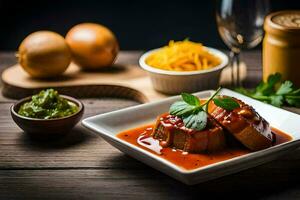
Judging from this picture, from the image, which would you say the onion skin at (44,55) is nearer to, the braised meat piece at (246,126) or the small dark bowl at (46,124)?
the small dark bowl at (46,124)

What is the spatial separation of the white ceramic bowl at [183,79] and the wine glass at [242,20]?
125 mm

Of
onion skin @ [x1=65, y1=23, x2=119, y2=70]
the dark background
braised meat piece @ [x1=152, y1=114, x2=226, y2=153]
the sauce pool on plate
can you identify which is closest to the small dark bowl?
the sauce pool on plate

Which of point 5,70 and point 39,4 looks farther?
point 39,4

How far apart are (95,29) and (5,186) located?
3.94ft

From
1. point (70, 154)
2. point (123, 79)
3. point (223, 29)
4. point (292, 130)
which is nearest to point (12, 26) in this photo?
point (123, 79)

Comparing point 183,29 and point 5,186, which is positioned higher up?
point 5,186

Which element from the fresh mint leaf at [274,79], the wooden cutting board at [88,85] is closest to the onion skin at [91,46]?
the wooden cutting board at [88,85]

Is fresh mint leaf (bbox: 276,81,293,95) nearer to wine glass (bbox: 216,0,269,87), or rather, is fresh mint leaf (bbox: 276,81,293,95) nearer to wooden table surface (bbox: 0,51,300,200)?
wine glass (bbox: 216,0,269,87)

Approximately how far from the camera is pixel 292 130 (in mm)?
2115

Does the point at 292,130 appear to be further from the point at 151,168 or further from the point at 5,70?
the point at 5,70

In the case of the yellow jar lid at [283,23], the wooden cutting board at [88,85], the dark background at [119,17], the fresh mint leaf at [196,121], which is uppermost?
the yellow jar lid at [283,23]

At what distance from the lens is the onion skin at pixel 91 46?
2920 mm

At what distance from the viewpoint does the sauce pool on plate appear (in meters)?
1.92

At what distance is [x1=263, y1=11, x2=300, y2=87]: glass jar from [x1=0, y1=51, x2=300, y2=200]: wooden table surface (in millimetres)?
528
